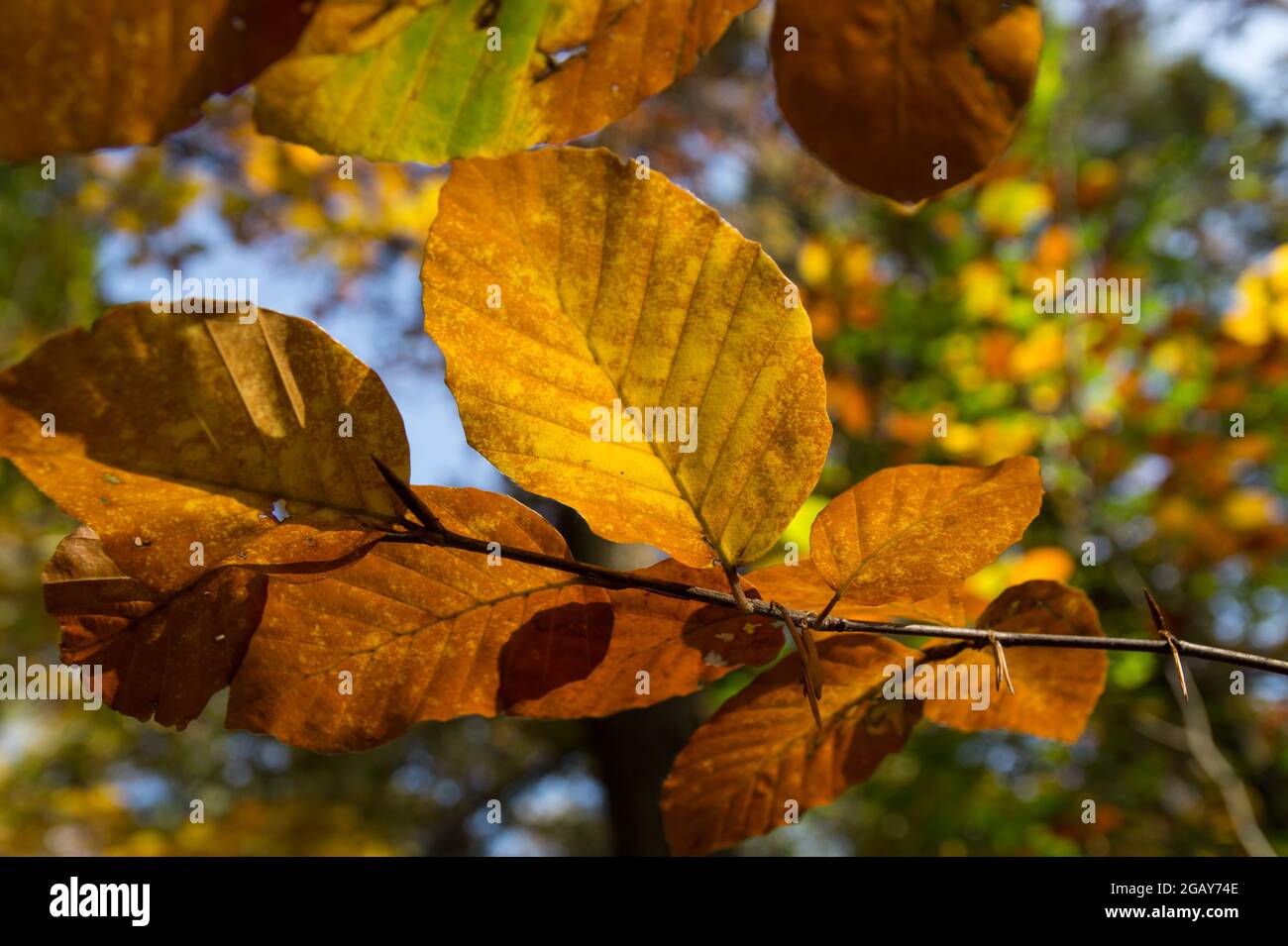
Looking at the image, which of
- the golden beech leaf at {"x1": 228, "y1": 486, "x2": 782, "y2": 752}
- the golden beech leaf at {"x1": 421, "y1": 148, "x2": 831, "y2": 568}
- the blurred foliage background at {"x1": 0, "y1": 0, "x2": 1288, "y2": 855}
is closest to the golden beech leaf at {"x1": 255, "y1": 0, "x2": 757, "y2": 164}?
the golden beech leaf at {"x1": 421, "y1": 148, "x2": 831, "y2": 568}

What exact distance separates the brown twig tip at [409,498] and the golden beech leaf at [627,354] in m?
0.02

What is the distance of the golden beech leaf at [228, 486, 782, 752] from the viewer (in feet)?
0.91

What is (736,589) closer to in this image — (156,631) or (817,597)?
(817,597)

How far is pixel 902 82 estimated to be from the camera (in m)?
0.27

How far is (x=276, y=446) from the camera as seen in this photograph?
241 mm

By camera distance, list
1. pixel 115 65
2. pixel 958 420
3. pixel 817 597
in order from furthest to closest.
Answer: pixel 958 420, pixel 817 597, pixel 115 65

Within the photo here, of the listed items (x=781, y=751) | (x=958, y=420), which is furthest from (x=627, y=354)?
(x=958, y=420)

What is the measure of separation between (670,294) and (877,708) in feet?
0.63

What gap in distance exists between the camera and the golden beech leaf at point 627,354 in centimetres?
25

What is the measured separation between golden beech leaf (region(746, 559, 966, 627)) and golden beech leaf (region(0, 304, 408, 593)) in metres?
0.13

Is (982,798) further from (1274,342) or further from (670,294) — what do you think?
(670,294)

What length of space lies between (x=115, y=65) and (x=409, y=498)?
123 mm

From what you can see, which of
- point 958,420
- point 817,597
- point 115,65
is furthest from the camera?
point 958,420
